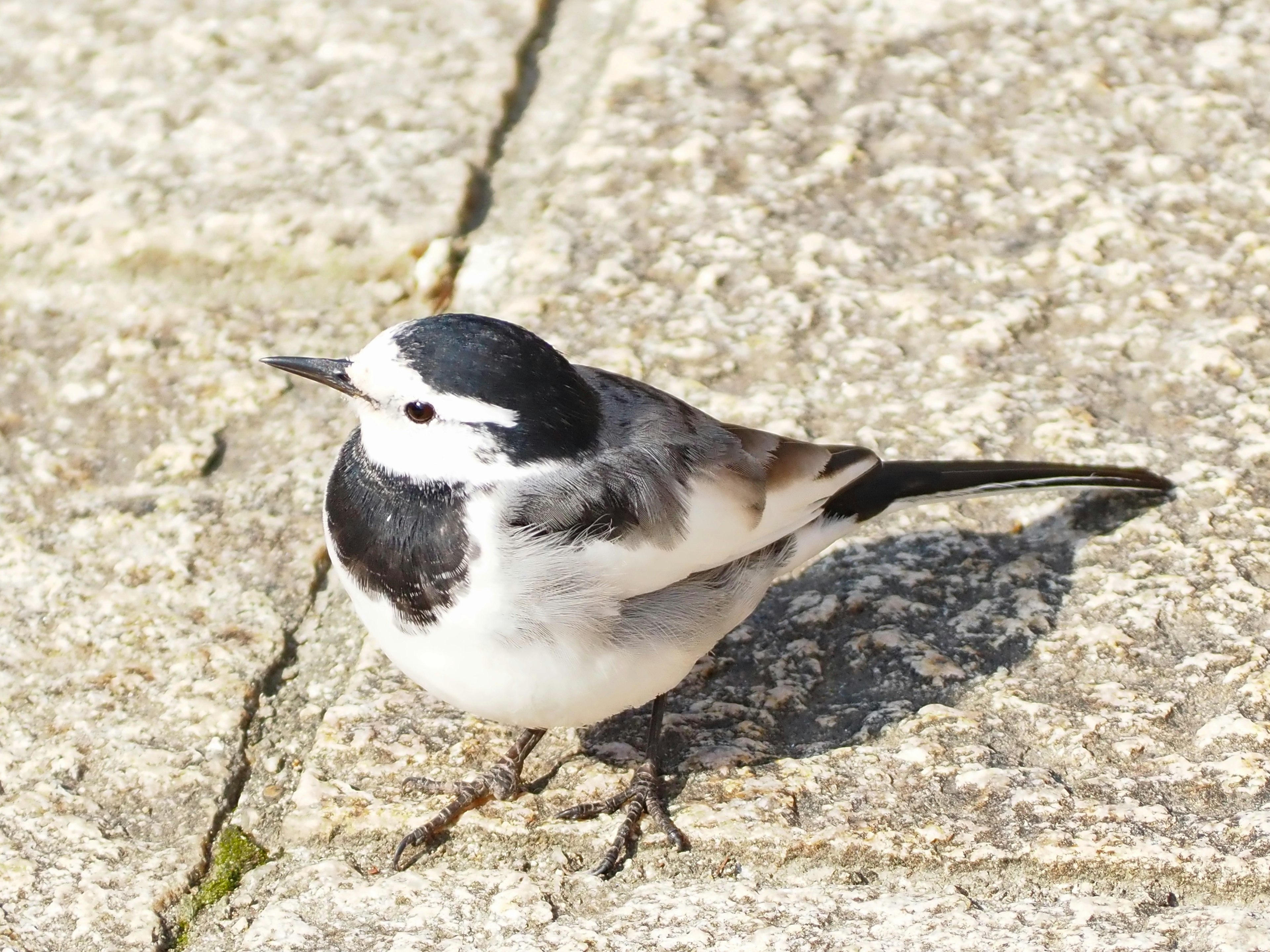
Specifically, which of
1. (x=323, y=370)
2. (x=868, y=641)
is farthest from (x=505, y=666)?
(x=868, y=641)

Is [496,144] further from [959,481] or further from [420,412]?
[959,481]

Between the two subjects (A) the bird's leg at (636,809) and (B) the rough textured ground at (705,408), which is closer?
(B) the rough textured ground at (705,408)

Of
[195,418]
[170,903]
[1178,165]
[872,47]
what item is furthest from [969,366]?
[170,903]

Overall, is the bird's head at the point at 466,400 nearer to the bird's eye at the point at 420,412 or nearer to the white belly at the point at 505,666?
the bird's eye at the point at 420,412

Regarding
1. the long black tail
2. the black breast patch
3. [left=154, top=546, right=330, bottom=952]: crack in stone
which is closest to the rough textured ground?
[left=154, top=546, right=330, bottom=952]: crack in stone

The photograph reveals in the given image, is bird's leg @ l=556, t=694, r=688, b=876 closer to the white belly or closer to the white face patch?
the white belly

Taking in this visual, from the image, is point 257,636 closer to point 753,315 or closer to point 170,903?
point 170,903

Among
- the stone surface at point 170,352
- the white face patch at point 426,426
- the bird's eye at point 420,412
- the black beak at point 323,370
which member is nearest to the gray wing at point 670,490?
the white face patch at point 426,426
